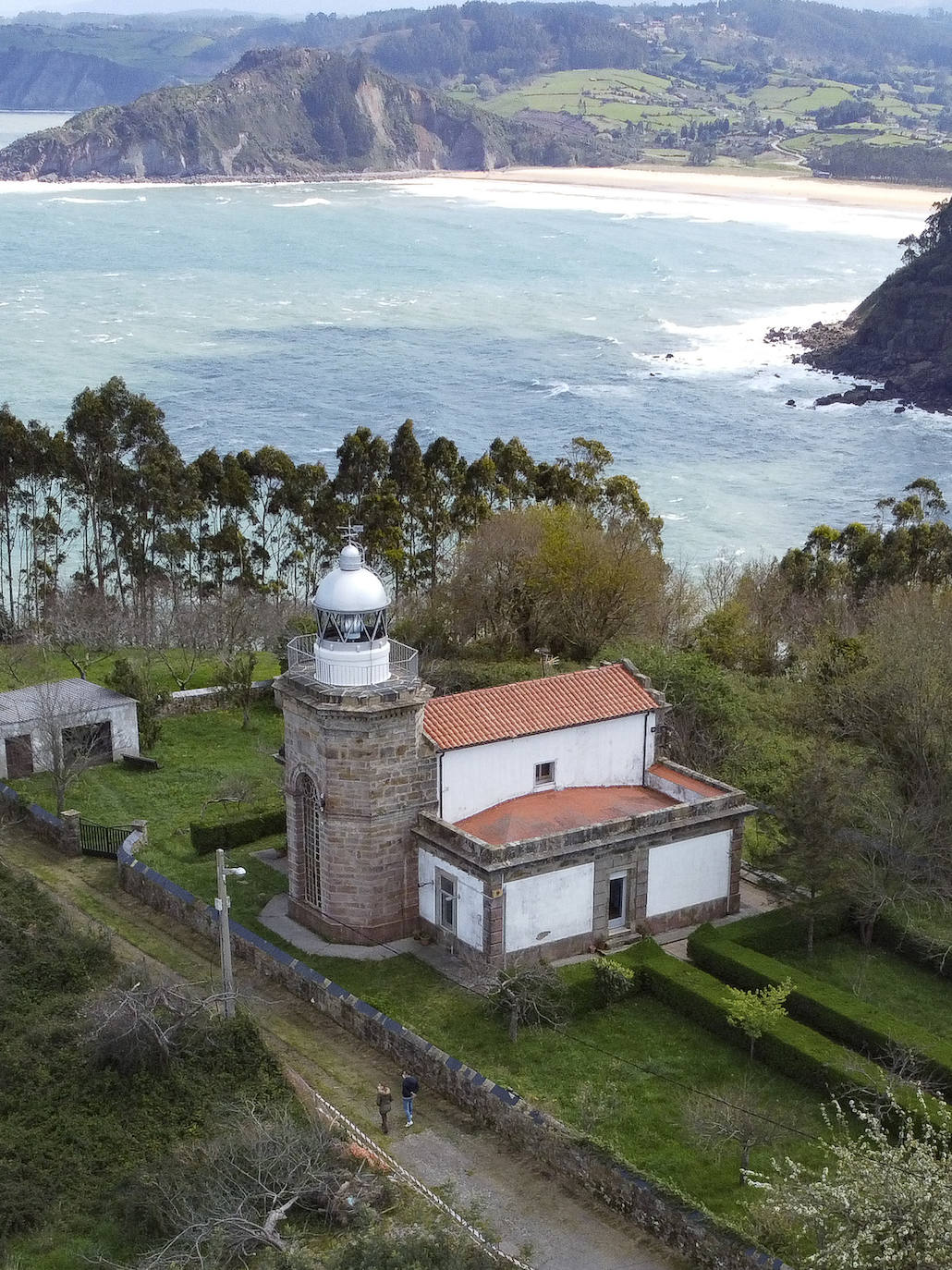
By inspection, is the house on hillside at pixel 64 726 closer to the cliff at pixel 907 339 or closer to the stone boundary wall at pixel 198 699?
the stone boundary wall at pixel 198 699

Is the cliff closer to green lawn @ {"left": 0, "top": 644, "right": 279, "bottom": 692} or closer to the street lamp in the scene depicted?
green lawn @ {"left": 0, "top": 644, "right": 279, "bottom": 692}

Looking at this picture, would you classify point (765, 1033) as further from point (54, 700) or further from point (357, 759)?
point (54, 700)

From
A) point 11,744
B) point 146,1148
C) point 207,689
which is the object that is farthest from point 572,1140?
point 207,689

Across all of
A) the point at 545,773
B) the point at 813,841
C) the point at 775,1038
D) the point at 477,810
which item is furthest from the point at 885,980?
the point at 477,810

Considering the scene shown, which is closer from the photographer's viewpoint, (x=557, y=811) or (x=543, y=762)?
(x=557, y=811)

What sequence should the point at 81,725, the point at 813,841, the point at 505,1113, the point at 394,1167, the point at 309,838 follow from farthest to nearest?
the point at 81,725
the point at 309,838
the point at 813,841
the point at 505,1113
the point at 394,1167

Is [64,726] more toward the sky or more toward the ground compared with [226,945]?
more toward the ground

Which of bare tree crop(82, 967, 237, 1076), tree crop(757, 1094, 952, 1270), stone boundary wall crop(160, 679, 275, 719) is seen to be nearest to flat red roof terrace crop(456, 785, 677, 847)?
bare tree crop(82, 967, 237, 1076)
